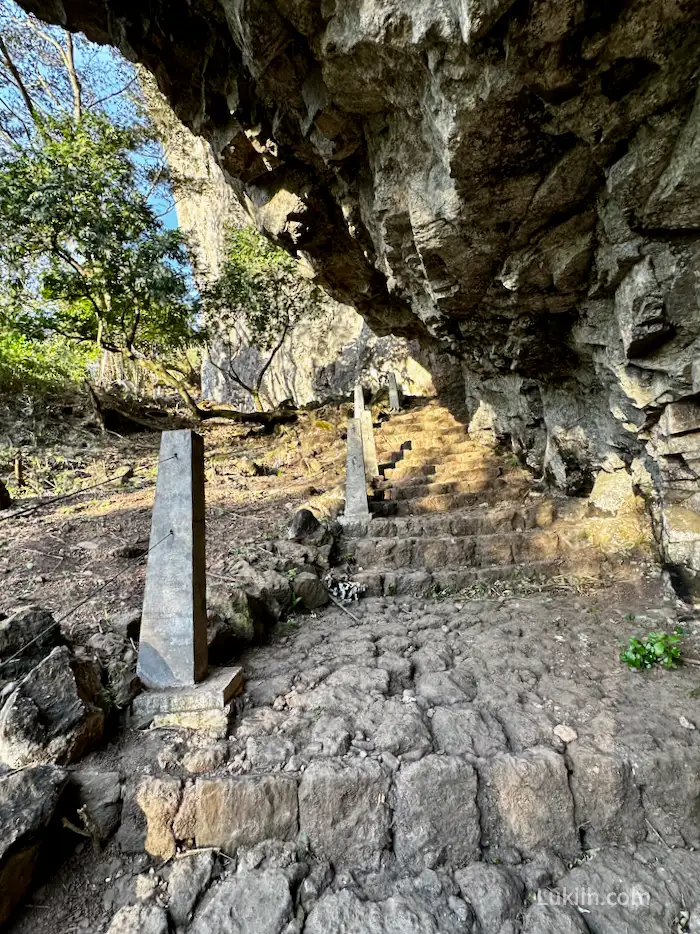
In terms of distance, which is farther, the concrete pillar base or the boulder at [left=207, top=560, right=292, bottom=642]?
the boulder at [left=207, top=560, right=292, bottom=642]

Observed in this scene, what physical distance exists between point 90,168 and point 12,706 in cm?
968

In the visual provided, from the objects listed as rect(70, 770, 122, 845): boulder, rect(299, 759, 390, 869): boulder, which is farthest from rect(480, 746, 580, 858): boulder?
rect(70, 770, 122, 845): boulder

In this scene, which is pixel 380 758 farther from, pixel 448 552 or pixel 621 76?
pixel 621 76

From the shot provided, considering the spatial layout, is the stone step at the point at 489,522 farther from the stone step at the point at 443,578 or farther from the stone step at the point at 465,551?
the stone step at the point at 443,578

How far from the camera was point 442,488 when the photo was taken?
7.00 metres

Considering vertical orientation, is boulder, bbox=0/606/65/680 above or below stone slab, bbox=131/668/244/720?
above

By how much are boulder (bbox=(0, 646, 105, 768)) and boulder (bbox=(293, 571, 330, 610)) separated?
2.16m

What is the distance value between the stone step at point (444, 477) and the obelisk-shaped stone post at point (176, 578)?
4469 mm

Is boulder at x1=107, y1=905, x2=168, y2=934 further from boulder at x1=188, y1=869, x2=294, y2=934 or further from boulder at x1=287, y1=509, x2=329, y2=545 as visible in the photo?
boulder at x1=287, y1=509, x2=329, y2=545

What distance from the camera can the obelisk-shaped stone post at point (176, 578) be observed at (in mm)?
2879

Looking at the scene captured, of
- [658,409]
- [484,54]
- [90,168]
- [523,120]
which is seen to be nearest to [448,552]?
[658,409]

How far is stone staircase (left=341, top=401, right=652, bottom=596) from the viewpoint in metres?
4.94

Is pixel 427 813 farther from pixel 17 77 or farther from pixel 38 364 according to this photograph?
pixel 17 77

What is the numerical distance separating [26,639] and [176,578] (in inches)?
37.1
